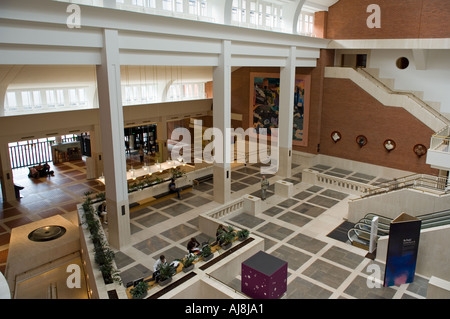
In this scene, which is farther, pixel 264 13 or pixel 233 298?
pixel 264 13

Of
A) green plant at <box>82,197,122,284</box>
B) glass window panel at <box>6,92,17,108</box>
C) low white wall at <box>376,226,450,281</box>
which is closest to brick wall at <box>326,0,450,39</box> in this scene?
low white wall at <box>376,226,450,281</box>

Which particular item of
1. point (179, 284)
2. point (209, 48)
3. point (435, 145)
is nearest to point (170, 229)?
point (179, 284)

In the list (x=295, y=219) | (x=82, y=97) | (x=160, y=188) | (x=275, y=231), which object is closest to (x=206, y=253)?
(x=275, y=231)

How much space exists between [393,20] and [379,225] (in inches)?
476

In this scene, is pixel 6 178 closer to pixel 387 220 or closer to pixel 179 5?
pixel 179 5

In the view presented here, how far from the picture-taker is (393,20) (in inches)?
762

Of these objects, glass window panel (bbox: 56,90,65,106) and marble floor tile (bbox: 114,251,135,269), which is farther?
glass window panel (bbox: 56,90,65,106)

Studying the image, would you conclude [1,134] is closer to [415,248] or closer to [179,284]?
[179,284]

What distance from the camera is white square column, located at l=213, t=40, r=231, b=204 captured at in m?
15.3

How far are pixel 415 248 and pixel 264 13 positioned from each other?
13.6m

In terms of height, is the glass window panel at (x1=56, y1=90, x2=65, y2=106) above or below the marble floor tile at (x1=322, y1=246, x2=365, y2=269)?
above

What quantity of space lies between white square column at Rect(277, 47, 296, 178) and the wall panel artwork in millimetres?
3339

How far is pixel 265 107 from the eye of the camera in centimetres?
2483

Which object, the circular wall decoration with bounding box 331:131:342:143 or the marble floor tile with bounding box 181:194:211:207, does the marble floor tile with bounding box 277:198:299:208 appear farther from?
the circular wall decoration with bounding box 331:131:342:143
